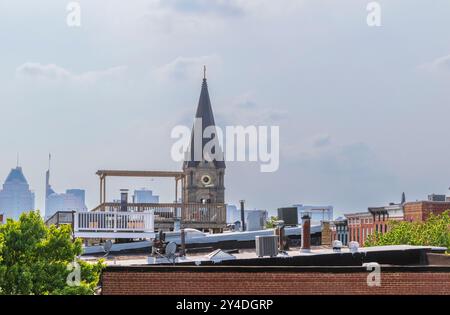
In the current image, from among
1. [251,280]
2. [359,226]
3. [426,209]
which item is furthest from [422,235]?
[359,226]

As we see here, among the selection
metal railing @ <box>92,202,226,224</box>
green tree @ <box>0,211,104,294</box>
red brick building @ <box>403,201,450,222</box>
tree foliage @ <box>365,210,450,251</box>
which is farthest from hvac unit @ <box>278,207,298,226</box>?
red brick building @ <box>403,201,450,222</box>

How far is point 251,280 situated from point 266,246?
23.4ft

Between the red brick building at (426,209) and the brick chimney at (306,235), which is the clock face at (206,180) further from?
the brick chimney at (306,235)

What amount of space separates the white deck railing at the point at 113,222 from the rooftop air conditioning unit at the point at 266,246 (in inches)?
464

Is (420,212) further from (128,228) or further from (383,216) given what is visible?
(128,228)

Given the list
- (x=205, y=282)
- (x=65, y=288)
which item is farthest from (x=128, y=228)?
(x=205, y=282)

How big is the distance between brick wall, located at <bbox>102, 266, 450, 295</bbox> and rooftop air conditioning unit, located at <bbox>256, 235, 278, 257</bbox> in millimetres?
6648

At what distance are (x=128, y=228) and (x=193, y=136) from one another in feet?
369

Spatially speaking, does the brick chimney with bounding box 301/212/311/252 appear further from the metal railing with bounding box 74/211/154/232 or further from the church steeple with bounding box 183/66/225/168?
the church steeple with bounding box 183/66/225/168

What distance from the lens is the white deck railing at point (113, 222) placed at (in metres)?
40.1

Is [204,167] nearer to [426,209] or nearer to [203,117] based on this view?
[203,117]

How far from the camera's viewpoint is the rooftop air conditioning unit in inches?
1156

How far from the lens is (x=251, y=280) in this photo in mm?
22516
